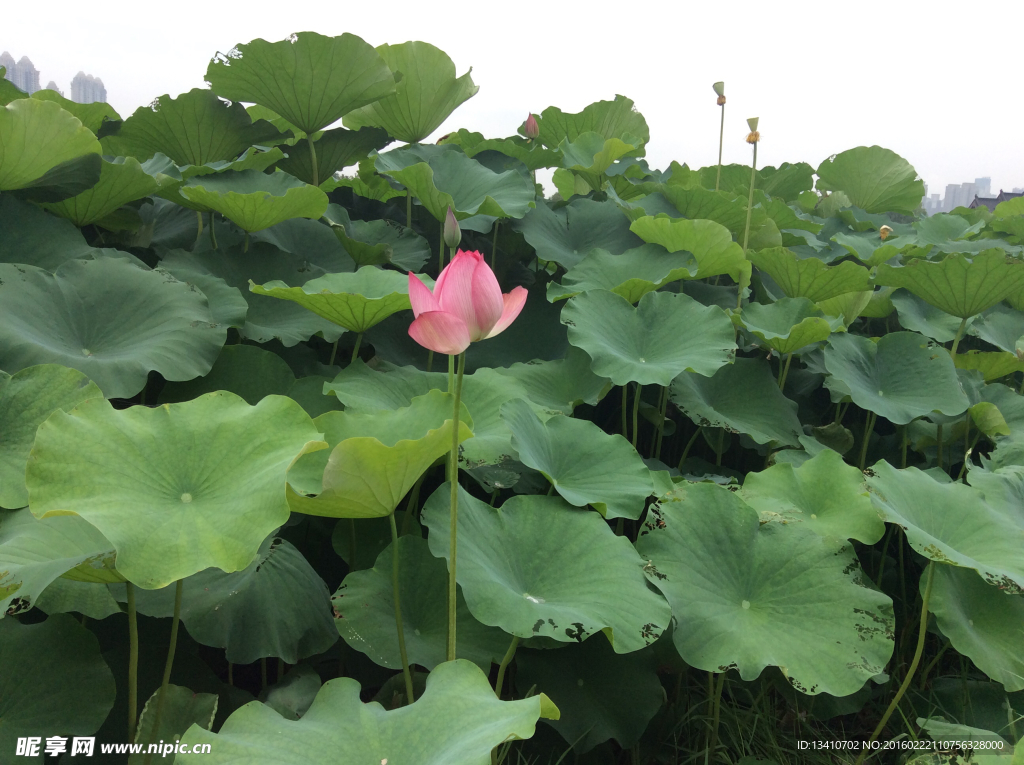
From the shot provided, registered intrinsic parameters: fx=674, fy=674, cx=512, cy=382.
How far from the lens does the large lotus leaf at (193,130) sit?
5.67 ft

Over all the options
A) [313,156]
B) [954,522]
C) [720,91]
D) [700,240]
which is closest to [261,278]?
[313,156]

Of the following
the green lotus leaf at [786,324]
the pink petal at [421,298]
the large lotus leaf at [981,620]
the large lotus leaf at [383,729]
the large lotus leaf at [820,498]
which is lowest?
the large lotus leaf at [981,620]

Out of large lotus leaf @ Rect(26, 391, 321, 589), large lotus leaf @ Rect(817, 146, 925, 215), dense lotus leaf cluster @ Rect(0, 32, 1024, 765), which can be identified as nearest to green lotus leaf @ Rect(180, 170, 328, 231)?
dense lotus leaf cluster @ Rect(0, 32, 1024, 765)

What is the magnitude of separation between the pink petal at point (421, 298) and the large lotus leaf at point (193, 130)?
131 centimetres

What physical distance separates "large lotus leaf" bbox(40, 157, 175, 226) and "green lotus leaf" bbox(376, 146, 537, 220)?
1.82 feet

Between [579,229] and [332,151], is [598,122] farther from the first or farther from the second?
[332,151]

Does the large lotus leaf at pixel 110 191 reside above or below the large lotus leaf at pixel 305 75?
below

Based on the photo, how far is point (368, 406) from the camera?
3.98 feet

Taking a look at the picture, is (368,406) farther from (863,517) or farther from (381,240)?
(863,517)

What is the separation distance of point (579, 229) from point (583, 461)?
0.93 meters

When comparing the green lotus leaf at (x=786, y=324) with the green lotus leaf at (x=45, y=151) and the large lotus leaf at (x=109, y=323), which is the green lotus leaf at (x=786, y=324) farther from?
the green lotus leaf at (x=45, y=151)

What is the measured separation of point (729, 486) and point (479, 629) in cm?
57

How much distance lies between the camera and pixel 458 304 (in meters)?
0.74

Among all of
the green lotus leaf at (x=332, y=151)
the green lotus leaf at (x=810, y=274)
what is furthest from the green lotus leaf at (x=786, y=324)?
the green lotus leaf at (x=332, y=151)
